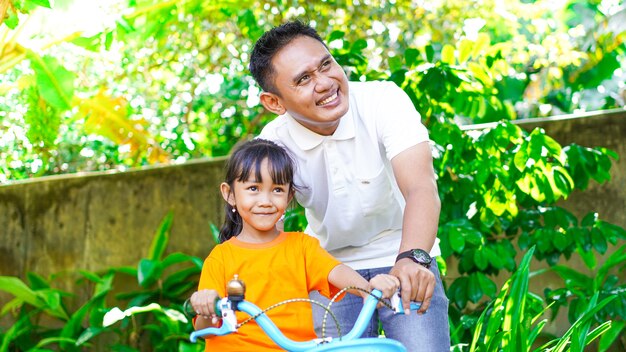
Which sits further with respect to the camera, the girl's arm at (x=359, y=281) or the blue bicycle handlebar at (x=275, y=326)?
the girl's arm at (x=359, y=281)

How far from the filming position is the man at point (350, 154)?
2848 mm

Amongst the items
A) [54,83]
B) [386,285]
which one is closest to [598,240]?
[386,285]

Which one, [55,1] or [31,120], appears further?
[31,120]

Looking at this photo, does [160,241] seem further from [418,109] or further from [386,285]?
[386,285]

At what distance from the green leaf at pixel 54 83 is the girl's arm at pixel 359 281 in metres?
2.40

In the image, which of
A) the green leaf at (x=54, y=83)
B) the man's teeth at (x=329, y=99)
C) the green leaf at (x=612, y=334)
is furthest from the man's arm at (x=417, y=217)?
the green leaf at (x=54, y=83)

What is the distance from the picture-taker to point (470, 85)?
180 inches

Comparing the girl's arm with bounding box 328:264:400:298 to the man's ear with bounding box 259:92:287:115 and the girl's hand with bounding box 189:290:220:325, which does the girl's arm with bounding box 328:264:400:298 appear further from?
the man's ear with bounding box 259:92:287:115

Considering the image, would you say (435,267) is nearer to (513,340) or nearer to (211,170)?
(513,340)

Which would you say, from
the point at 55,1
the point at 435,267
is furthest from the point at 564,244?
the point at 55,1

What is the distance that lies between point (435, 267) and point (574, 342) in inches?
33.3

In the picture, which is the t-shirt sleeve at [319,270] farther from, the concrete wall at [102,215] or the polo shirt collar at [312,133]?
the concrete wall at [102,215]

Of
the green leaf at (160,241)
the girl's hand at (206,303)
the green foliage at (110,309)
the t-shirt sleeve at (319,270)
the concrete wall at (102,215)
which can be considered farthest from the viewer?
the concrete wall at (102,215)

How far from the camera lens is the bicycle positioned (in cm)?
187
